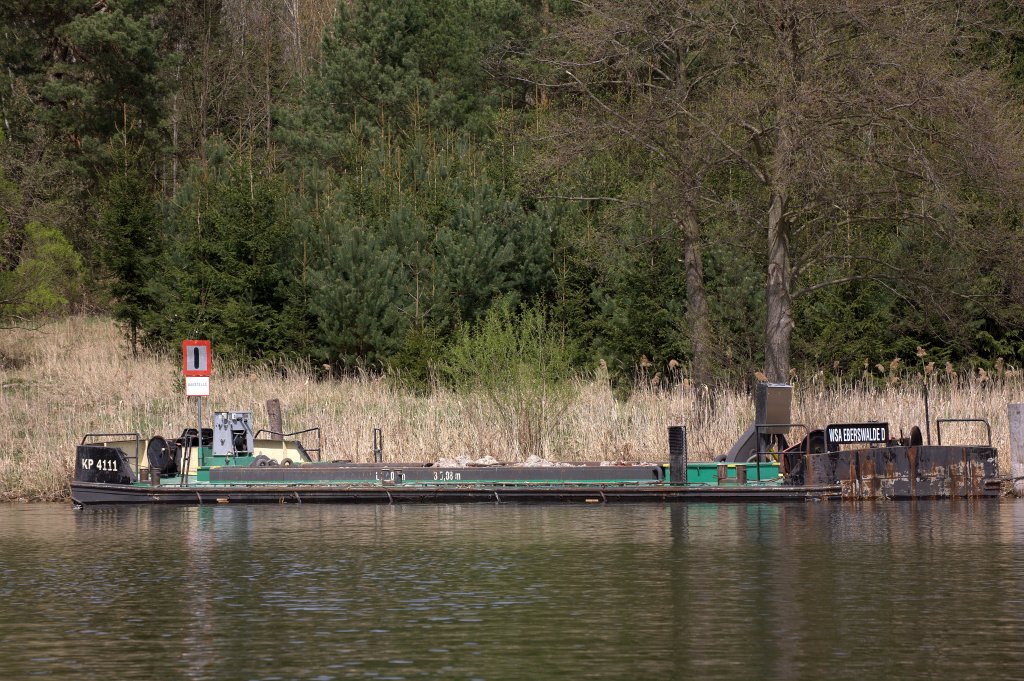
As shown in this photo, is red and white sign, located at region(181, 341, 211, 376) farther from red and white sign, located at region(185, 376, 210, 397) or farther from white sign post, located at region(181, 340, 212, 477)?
red and white sign, located at region(185, 376, 210, 397)

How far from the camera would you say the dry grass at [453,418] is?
3256 cm

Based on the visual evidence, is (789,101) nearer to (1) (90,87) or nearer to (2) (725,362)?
(2) (725,362)

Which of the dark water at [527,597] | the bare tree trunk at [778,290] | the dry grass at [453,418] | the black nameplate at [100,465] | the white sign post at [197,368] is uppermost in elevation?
the bare tree trunk at [778,290]

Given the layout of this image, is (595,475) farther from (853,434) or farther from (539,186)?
(539,186)

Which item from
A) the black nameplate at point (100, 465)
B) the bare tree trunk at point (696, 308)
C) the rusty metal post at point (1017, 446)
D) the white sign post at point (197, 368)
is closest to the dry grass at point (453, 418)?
the rusty metal post at point (1017, 446)

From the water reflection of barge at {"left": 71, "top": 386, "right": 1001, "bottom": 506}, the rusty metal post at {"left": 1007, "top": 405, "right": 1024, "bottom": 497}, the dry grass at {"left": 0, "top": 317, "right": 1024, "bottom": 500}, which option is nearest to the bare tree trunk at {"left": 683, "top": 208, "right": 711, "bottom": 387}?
the dry grass at {"left": 0, "top": 317, "right": 1024, "bottom": 500}

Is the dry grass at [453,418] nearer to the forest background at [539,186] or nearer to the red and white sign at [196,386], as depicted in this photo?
the forest background at [539,186]

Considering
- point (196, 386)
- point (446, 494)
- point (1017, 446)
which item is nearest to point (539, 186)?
point (196, 386)

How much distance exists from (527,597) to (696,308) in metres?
25.0

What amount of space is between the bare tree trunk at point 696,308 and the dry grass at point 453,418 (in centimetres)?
325

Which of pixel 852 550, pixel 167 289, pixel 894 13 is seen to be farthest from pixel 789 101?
pixel 167 289

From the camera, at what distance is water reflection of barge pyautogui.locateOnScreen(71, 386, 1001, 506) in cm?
2802

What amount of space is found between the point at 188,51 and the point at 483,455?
42.2 m

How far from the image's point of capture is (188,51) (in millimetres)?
70188
